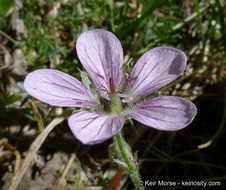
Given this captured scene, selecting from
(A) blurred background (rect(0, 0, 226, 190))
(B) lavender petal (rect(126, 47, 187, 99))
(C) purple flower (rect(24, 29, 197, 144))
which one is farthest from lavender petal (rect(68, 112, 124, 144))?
(A) blurred background (rect(0, 0, 226, 190))

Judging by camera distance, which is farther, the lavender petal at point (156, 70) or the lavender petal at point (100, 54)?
the lavender petal at point (100, 54)

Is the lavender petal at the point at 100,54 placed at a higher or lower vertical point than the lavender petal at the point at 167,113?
higher

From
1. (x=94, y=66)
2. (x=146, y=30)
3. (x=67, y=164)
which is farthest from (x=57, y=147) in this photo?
(x=146, y=30)

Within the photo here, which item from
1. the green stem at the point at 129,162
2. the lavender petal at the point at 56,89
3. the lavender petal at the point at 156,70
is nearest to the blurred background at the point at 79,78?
the green stem at the point at 129,162

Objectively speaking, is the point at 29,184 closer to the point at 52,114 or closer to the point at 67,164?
the point at 67,164

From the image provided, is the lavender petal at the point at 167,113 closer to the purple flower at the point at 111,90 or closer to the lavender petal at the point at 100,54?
the purple flower at the point at 111,90

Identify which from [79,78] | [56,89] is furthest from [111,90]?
[79,78]
